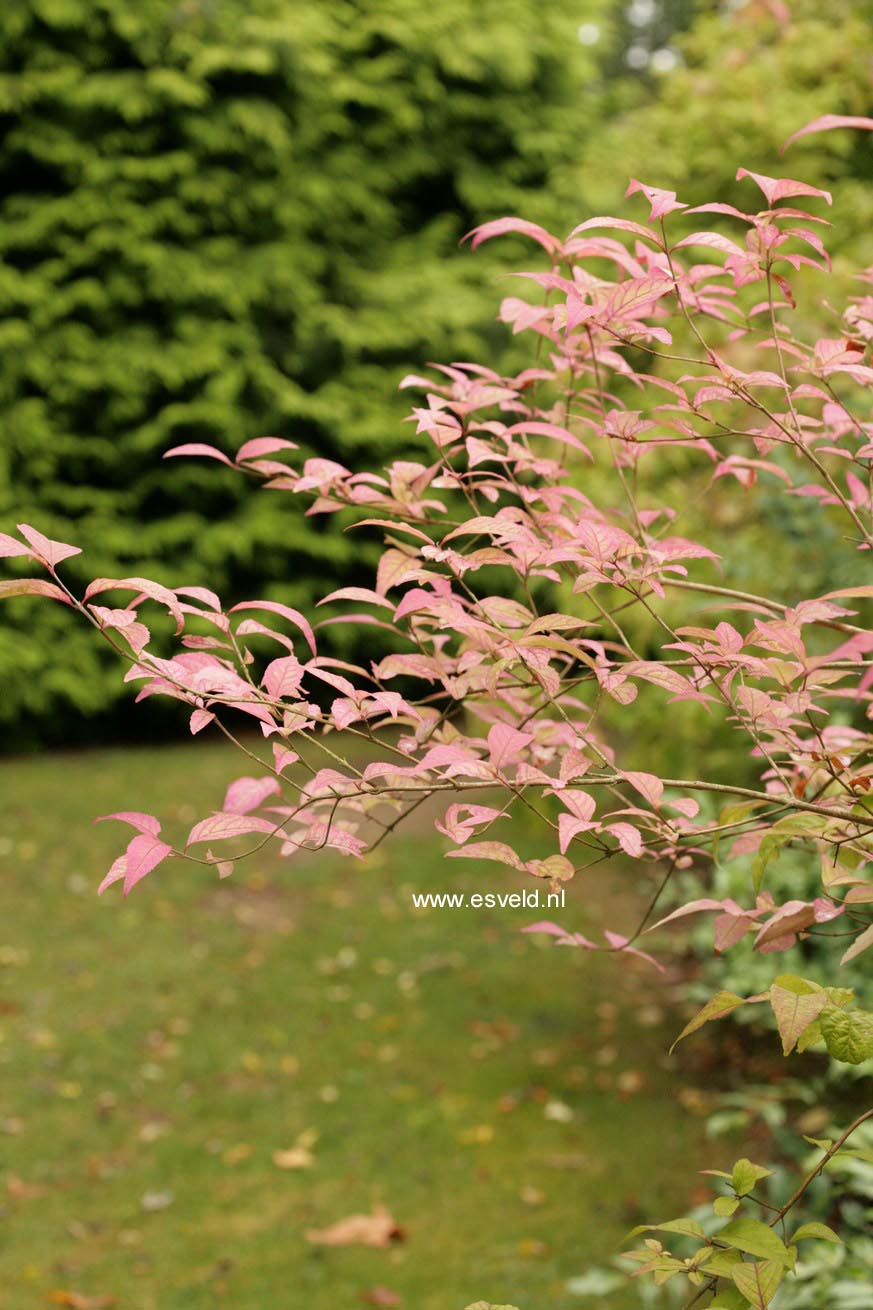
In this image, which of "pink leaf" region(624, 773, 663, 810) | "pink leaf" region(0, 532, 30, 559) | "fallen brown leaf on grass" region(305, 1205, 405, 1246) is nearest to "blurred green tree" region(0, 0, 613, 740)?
"fallen brown leaf on grass" region(305, 1205, 405, 1246)

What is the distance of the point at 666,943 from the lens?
426 centimetres

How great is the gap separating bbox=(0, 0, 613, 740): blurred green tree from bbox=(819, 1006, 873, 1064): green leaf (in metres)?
5.80

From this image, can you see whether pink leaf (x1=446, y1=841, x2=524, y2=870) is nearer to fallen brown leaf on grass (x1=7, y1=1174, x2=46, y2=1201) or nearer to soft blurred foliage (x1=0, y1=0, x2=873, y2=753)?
fallen brown leaf on grass (x1=7, y1=1174, x2=46, y2=1201)

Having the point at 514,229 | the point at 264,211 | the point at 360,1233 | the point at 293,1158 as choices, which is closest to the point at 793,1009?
the point at 514,229

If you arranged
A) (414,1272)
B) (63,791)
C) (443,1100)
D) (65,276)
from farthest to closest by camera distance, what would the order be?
1. (65,276)
2. (63,791)
3. (443,1100)
4. (414,1272)

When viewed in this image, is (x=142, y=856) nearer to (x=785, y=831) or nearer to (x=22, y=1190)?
(x=785, y=831)

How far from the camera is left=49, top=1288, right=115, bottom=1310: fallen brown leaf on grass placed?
93.4 inches

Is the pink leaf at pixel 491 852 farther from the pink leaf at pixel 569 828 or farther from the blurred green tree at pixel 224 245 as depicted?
the blurred green tree at pixel 224 245

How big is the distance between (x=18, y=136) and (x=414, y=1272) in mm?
5905

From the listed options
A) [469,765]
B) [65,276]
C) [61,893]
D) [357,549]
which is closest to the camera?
[469,765]

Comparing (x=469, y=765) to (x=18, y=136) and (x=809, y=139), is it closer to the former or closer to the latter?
(x=18, y=136)

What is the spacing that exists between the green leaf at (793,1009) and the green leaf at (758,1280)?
0.19 meters

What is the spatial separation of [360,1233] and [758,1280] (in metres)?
1.83

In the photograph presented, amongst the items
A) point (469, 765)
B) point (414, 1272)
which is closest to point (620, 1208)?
point (414, 1272)
